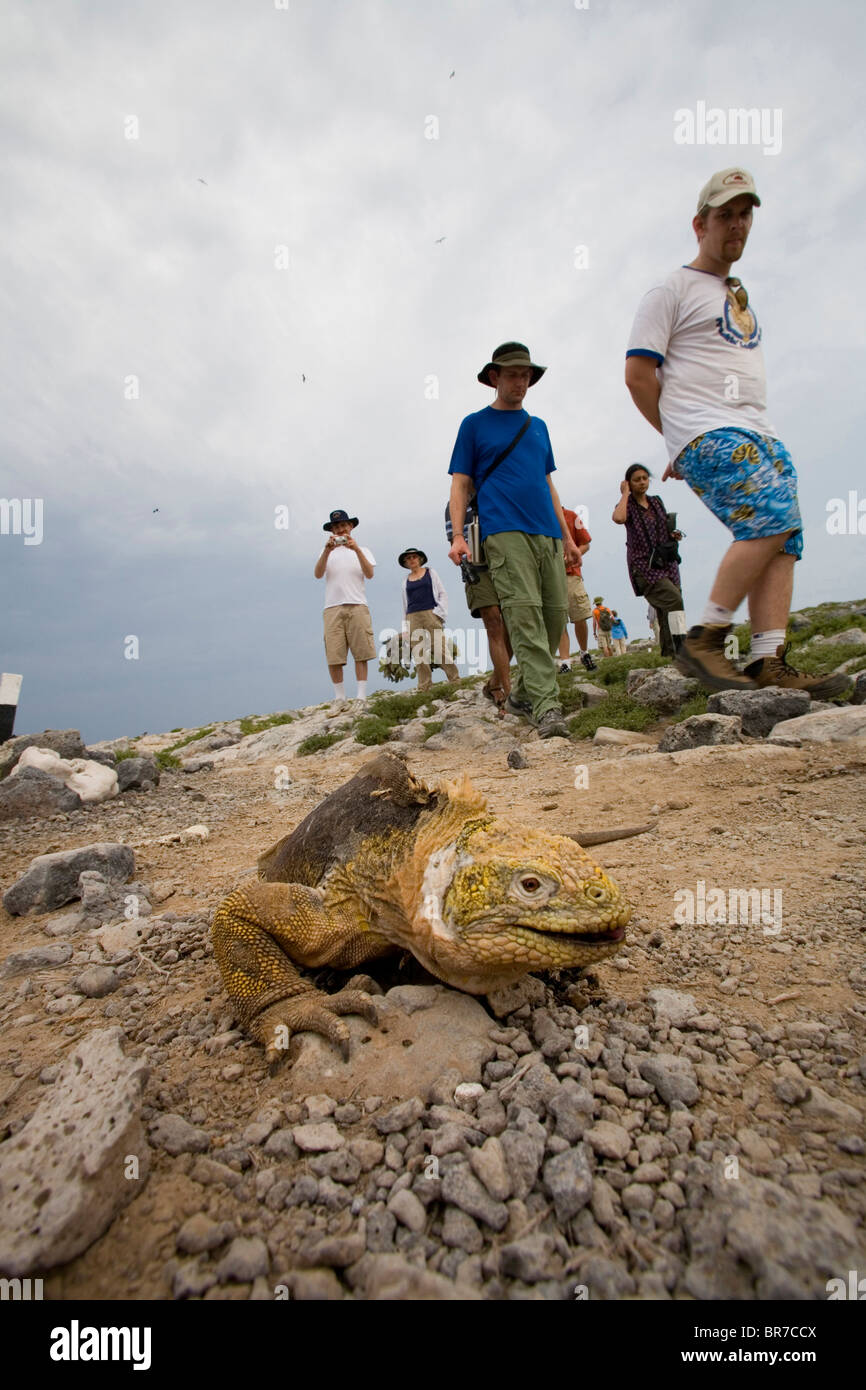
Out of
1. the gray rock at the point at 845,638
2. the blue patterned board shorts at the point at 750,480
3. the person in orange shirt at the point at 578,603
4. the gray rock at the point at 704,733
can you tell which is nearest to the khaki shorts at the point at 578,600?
the person in orange shirt at the point at 578,603

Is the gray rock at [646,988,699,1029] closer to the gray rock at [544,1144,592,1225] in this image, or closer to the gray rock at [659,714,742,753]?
the gray rock at [544,1144,592,1225]

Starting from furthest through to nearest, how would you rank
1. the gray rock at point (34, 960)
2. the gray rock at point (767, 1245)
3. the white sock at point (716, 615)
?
the white sock at point (716, 615), the gray rock at point (34, 960), the gray rock at point (767, 1245)

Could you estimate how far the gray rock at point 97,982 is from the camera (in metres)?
2.98

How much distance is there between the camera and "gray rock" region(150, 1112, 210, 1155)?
1.85m

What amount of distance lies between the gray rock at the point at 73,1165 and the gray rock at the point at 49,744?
28.3ft

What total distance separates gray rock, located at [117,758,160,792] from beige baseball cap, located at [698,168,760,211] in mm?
9482

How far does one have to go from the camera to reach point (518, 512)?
7.85 metres

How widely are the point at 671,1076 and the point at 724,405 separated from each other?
5547mm

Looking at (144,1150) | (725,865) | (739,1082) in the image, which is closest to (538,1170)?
(739,1082)

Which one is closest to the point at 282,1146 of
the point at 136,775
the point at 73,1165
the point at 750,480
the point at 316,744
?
the point at 73,1165

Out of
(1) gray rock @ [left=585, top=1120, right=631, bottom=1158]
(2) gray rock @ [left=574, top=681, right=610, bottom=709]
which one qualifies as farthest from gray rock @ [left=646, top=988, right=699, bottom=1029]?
(2) gray rock @ [left=574, top=681, right=610, bottom=709]

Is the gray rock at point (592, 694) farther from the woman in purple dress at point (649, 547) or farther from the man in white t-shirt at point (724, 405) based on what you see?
the man in white t-shirt at point (724, 405)

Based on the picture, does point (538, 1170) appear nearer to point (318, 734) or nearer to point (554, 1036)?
point (554, 1036)

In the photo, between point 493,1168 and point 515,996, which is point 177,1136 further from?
point 515,996
